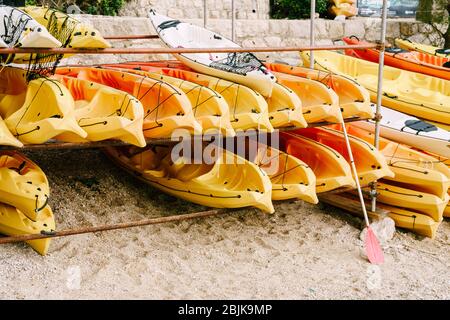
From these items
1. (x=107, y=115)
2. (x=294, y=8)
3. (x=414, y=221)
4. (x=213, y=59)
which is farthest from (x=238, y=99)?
(x=294, y=8)

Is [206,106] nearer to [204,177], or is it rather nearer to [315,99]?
[204,177]

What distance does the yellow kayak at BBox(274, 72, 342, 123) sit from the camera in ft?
13.6

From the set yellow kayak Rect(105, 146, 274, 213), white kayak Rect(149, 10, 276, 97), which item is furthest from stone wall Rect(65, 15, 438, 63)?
yellow kayak Rect(105, 146, 274, 213)

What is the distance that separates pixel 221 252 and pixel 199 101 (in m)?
0.92

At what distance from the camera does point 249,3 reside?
9492 millimetres

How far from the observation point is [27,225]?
3520mm

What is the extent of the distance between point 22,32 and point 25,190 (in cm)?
83

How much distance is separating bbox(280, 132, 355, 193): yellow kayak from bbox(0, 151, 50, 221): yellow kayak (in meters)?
1.72

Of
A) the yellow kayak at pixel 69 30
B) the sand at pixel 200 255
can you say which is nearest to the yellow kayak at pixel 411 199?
the sand at pixel 200 255

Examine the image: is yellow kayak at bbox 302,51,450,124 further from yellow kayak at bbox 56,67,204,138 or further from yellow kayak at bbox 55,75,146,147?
yellow kayak at bbox 55,75,146,147

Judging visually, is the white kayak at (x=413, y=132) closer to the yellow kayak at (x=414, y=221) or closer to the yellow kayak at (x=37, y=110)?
the yellow kayak at (x=414, y=221)

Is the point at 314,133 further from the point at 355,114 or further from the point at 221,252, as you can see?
the point at 221,252
